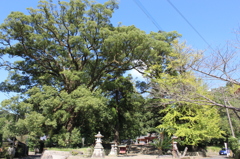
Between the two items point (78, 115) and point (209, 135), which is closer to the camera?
point (209, 135)

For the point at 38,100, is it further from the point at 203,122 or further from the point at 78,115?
the point at 203,122

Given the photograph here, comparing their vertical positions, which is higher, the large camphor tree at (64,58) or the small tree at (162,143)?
the large camphor tree at (64,58)

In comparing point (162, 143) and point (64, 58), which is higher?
point (64, 58)

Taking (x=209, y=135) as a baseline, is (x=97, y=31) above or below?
above

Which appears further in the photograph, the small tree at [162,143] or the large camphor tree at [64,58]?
the small tree at [162,143]

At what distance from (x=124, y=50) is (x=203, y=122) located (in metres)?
8.82

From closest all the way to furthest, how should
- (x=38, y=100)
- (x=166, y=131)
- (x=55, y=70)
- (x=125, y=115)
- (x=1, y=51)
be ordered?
1. (x=38, y=100)
2. (x=1, y=51)
3. (x=166, y=131)
4. (x=55, y=70)
5. (x=125, y=115)

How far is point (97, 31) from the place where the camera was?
15.8 meters

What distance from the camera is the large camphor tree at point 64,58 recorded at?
14.0 metres

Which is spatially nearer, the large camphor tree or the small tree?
the large camphor tree

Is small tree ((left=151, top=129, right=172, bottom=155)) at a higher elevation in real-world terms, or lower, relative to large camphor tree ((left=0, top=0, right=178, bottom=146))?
lower

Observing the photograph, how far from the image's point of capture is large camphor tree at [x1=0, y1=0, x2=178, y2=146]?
46.0 ft

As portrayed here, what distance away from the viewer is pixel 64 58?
17672mm

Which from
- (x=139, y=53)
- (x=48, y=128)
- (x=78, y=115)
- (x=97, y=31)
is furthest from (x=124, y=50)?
(x=48, y=128)
